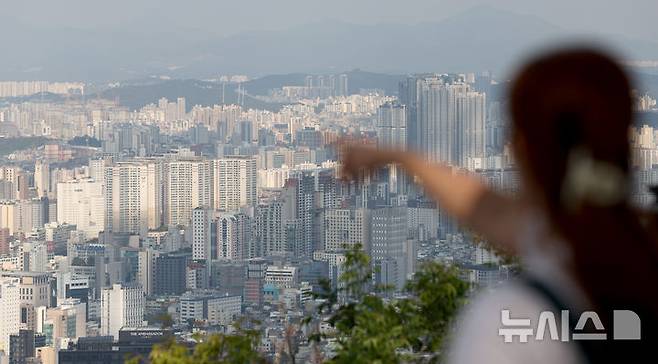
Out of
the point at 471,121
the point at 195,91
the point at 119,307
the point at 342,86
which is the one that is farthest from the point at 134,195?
the point at 471,121

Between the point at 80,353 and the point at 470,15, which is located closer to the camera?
the point at 80,353

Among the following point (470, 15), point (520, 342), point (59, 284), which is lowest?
point (59, 284)

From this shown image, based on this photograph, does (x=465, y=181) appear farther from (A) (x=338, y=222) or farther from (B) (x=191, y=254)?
(B) (x=191, y=254)

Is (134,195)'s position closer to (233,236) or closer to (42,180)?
(42,180)

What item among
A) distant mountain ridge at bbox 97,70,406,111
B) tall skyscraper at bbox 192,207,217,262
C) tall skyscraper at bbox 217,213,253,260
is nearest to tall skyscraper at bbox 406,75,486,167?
distant mountain ridge at bbox 97,70,406,111

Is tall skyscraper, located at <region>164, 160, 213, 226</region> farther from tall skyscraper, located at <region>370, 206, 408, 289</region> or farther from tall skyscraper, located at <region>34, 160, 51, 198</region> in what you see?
→ tall skyscraper, located at <region>370, 206, 408, 289</region>

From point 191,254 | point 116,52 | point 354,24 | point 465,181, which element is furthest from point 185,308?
point 116,52
